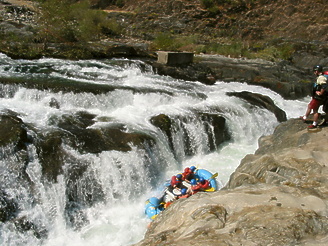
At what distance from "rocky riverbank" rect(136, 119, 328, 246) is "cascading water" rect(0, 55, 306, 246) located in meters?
2.08

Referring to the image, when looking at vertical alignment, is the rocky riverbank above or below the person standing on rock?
below

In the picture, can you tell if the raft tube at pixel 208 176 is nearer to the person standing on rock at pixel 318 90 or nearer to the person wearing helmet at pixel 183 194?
the person wearing helmet at pixel 183 194

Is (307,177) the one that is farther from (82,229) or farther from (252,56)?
(252,56)

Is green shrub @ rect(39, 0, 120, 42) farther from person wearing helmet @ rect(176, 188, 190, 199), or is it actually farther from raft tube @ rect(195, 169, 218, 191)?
person wearing helmet @ rect(176, 188, 190, 199)

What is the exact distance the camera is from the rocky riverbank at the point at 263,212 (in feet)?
9.62

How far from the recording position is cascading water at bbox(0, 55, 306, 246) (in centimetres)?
529

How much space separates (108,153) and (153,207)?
141 centimetres

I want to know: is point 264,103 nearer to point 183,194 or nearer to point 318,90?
point 318,90

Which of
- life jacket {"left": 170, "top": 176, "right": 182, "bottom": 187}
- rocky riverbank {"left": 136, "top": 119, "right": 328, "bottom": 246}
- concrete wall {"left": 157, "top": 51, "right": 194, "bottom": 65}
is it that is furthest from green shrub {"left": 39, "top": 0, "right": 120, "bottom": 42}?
rocky riverbank {"left": 136, "top": 119, "right": 328, "bottom": 246}

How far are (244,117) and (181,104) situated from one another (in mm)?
1931

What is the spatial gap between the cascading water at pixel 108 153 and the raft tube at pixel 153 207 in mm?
224

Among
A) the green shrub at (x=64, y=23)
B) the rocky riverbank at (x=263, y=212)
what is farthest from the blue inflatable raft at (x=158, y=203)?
the green shrub at (x=64, y=23)

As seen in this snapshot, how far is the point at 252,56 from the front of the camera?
18.6 metres

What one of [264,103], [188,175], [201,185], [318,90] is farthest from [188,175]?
[264,103]
